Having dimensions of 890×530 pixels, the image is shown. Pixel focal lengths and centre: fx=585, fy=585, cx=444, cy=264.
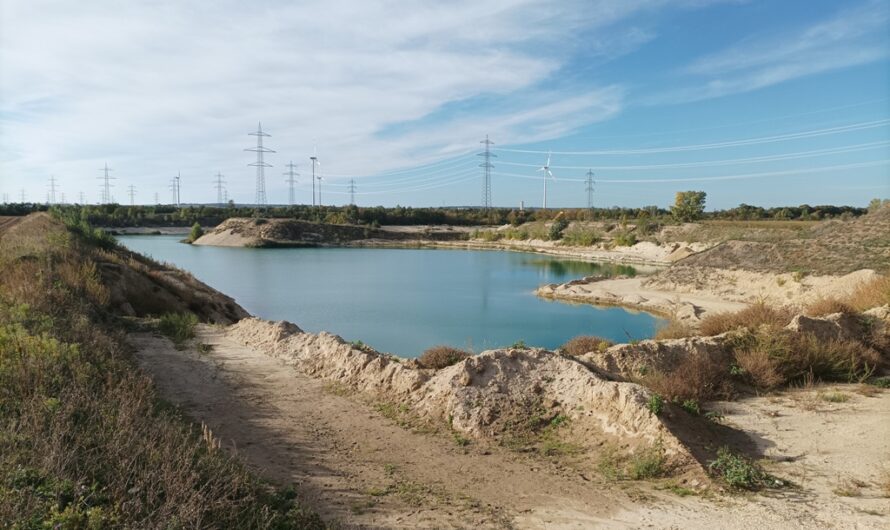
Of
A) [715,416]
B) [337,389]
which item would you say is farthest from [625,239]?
[337,389]

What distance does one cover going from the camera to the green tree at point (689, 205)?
302ft

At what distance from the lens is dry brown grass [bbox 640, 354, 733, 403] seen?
9.65 metres

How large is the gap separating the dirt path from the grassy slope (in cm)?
97

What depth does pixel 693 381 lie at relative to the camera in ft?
33.0

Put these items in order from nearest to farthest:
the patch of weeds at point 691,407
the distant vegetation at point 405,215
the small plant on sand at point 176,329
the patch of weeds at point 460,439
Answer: the patch of weeds at point 460,439, the patch of weeds at point 691,407, the small plant on sand at point 176,329, the distant vegetation at point 405,215

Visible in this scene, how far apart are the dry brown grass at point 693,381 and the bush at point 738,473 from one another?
6.99ft

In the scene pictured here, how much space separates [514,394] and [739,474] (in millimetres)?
3387

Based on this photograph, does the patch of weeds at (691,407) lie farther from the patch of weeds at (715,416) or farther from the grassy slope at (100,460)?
the grassy slope at (100,460)

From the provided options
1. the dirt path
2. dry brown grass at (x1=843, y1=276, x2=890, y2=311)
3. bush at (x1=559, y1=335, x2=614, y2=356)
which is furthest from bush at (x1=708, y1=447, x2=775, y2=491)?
dry brown grass at (x1=843, y1=276, x2=890, y2=311)

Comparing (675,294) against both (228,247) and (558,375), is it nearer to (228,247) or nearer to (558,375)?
(558,375)

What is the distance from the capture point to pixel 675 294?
3641 centimetres

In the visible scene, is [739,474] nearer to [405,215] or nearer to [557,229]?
[557,229]

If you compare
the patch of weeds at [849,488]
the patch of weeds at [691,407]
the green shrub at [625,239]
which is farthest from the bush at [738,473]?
the green shrub at [625,239]

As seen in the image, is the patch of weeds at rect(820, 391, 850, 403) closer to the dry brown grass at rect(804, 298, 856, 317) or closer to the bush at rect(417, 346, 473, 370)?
the dry brown grass at rect(804, 298, 856, 317)
